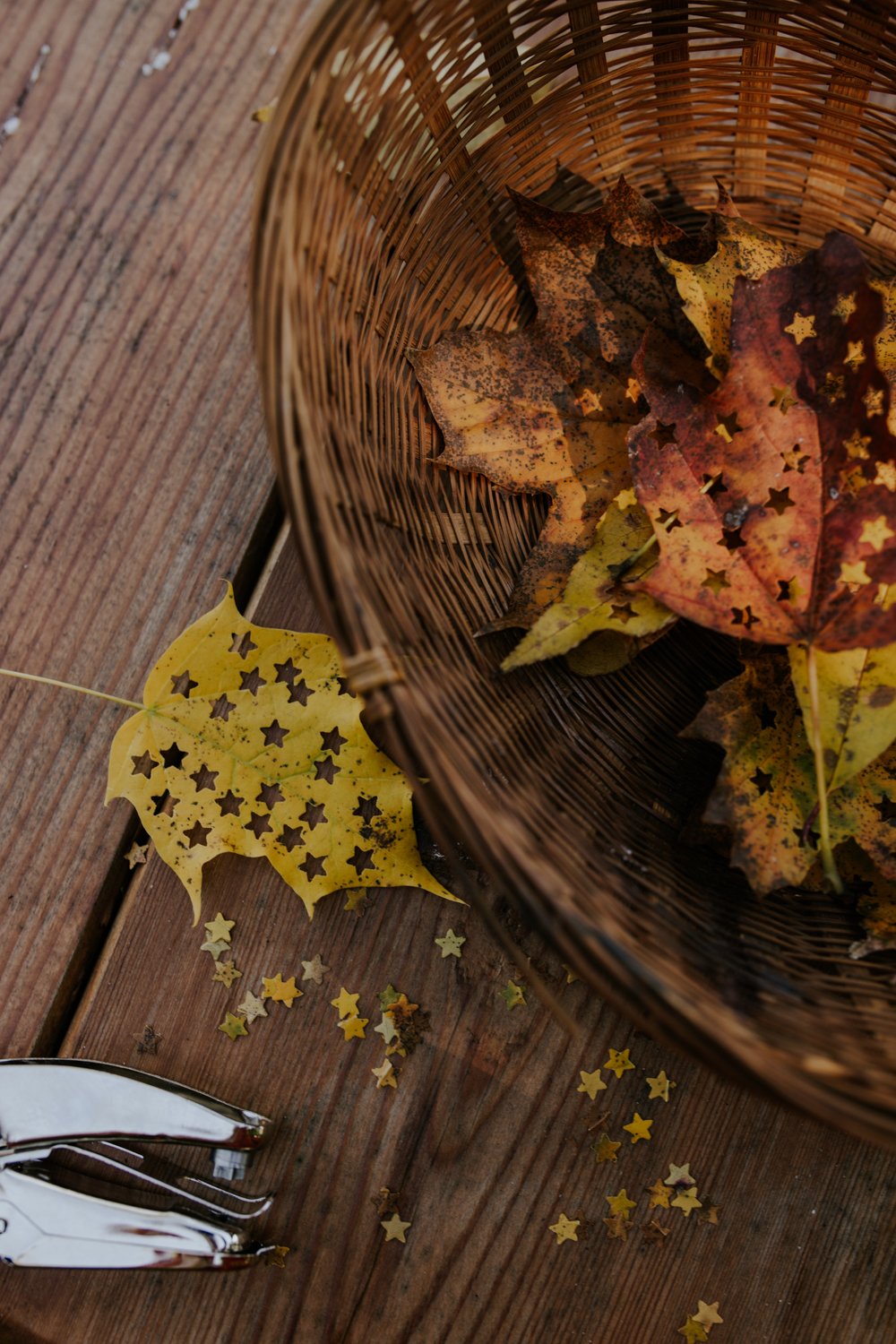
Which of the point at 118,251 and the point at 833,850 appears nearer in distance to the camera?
the point at 833,850

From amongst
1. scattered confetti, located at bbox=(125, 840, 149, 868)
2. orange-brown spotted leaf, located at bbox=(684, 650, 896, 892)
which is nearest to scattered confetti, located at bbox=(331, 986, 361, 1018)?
scattered confetti, located at bbox=(125, 840, 149, 868)

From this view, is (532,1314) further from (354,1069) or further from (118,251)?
(118,251)

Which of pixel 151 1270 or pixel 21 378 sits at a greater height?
pixel 21 378

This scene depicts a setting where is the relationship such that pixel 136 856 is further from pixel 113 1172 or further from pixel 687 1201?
pixel 687 1201

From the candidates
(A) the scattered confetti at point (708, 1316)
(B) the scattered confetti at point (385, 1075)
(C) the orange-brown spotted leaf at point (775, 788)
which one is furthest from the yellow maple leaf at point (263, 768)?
(A) the scattered confetti at point (708, 1316)

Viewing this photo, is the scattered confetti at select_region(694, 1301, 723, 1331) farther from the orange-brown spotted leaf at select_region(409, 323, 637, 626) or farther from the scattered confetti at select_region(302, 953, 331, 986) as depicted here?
the orange-brown spotted leaf at select_region(409, 323, 637, 626)

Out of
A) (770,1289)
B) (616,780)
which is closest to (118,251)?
(616,780)

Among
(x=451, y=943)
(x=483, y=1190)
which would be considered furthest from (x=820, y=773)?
(x=483, y=1190)
